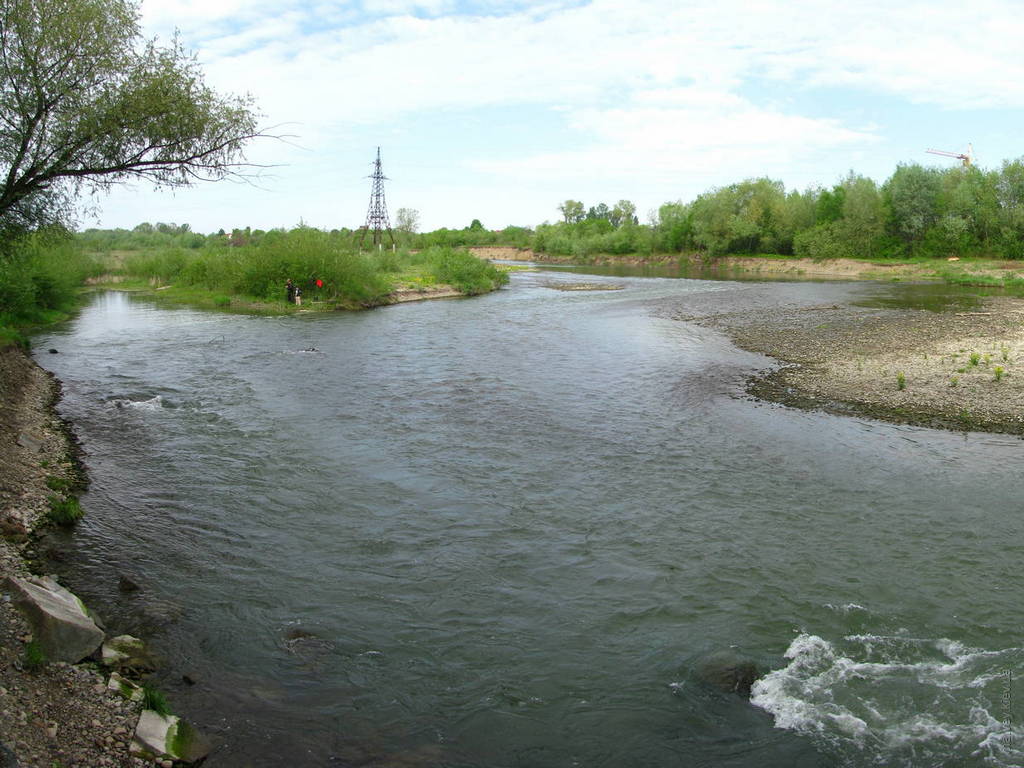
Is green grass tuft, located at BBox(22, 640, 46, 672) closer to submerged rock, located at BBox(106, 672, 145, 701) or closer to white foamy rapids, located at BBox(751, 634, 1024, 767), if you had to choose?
submerged rock, located at BBox(106, 672, 145, 701)

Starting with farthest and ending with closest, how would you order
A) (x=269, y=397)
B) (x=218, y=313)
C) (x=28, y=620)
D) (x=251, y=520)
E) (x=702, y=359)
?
(x=218, y=313) < (x=702, y=359) < (x=269, y=397) < (x=251, y=520) < (x=28, y=620)

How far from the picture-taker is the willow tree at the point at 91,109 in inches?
429

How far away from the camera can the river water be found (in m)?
7.55

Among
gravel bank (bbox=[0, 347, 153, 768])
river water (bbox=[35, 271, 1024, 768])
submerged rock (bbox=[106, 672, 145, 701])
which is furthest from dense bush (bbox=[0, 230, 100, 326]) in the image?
submerged rock (bbox=[106, 672, 145, 701])

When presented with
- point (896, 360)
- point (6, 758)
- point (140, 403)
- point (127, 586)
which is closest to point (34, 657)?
point (6, 758)

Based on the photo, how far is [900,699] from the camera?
796cm

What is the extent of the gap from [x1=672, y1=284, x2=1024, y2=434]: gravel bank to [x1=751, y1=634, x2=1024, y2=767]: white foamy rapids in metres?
12.0

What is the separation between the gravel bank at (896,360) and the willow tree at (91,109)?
17815 millimetres

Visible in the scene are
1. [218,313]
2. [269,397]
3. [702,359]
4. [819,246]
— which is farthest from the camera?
[819,246]

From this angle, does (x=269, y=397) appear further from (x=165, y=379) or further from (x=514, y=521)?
(x=514, y=521)

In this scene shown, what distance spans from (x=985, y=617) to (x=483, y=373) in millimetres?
19977

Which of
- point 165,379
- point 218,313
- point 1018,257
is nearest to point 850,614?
point 165,379

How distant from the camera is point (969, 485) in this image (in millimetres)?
14461

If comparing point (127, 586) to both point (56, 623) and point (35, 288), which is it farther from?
point (35, 288)
